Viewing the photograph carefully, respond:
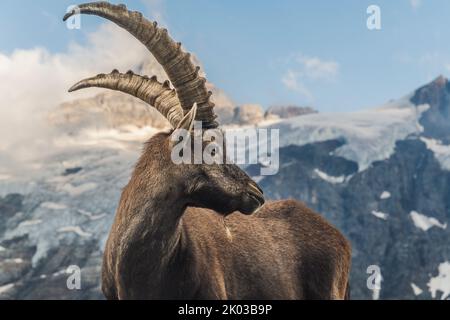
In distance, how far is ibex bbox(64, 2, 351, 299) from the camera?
40.6 feet

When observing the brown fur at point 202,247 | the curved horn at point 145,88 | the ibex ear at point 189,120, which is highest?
the curved horn at point 145,88

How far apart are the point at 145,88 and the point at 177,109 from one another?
1.24m

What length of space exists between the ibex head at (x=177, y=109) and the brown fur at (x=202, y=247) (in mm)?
32

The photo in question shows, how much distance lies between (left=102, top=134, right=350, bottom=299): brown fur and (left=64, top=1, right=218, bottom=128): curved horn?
1.07 m

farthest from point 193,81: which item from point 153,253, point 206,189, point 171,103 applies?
point 153,253

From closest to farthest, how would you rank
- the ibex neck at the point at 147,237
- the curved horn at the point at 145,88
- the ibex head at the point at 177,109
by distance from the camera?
the ibex neck at the point at 147,237 < the ibex head at the point at 177,109 < the curved horn at the point at 145,88

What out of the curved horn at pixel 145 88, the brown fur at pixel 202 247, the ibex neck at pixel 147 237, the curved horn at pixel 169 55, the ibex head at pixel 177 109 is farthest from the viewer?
the curved horn at pixel 145 88

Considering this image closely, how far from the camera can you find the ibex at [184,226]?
12.4 m

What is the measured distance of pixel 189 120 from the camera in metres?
12.5

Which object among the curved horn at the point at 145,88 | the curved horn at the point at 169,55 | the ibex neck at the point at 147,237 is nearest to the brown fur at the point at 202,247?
the ibex neck at the point at 147,237

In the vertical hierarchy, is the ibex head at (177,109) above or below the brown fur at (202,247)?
above

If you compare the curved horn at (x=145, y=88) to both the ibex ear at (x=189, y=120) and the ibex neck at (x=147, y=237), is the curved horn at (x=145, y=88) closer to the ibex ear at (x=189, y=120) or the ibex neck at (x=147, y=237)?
the ibex ear at (x=189, y=120)
